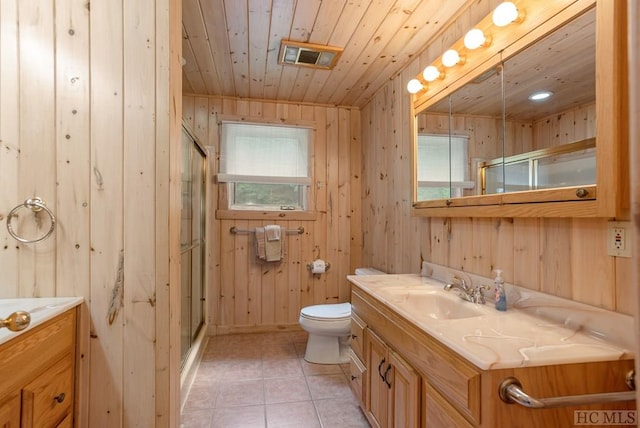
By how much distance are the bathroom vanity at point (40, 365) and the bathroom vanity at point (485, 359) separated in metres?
1.25

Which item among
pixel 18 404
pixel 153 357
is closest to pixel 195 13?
pixel 153 357

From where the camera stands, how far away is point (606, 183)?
0.99m

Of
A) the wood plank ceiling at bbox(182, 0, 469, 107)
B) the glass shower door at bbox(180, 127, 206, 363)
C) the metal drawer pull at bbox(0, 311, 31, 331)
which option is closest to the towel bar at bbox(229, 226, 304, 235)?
the glass shower door at bbox(180, 127, 206, 363)

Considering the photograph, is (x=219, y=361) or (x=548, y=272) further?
(x=219, y=361)

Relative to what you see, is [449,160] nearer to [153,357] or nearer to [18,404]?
[153,357]

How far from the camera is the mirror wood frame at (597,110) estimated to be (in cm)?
98

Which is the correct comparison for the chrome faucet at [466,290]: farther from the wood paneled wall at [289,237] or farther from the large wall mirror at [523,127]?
the wood paneled wall at [289,237]

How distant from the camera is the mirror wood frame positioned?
38.4 inches

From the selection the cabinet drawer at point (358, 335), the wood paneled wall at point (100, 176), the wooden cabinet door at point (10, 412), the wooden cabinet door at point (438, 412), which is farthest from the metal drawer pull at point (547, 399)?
the wooden cabinet door at point (10, 412)

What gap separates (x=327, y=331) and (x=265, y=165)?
1.63 m

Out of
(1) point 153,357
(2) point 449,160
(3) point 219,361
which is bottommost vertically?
(3) point 219,361

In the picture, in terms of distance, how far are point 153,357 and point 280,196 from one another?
207 centimetres

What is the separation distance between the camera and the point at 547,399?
0.85 meters

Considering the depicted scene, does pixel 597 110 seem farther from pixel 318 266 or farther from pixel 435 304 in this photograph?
pixel 318 266
